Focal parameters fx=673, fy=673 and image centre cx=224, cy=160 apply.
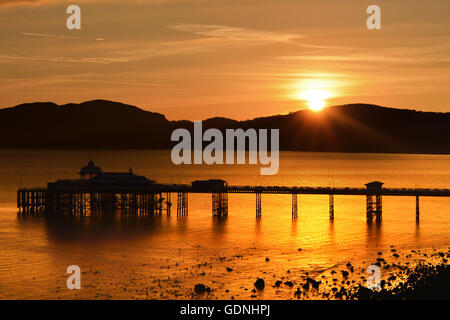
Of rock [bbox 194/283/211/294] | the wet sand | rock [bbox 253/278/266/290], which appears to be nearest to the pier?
the wet sand

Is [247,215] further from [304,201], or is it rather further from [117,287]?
[117,287]

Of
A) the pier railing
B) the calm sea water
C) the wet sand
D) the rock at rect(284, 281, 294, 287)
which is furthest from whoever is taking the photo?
the pier railing

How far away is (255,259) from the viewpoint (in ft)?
205

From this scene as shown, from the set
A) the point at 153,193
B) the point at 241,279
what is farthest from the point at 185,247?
the point at 153,193

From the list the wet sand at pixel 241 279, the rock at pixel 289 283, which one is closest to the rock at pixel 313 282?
the wet sand at pixel 241 279

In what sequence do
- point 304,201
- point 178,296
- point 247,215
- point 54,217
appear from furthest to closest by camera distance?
1. point 304,201
2. point 247,215
3. point 54,217
4. point 178,296

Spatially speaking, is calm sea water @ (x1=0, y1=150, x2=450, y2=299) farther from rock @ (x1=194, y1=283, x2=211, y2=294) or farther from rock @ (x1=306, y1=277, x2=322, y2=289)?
rock @ (x1=306, y1=277, x2=322, y2=289)

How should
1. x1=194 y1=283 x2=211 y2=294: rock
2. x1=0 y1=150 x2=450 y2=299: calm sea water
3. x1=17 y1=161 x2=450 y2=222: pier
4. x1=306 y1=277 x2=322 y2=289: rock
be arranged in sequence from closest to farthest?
x1=194 y1=283 x2=211 y2=294: rock → x1=306 y1=277 x2=322 y2=289: rock → x1=0 y1=150 x2=450 y2=299: calm sea water → x1=17 y1=161 x2=450 y2=222: pier

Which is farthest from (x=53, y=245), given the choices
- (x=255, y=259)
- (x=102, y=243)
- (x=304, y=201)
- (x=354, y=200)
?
(x=354, y=200)

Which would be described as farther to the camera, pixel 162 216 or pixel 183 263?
pixel 162 216

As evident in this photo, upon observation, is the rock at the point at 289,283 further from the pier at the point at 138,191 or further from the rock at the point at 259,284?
the pier at the point at 138,191

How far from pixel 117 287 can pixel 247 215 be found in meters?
51.4

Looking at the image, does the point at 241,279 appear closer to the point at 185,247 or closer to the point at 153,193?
the point at 185,247
